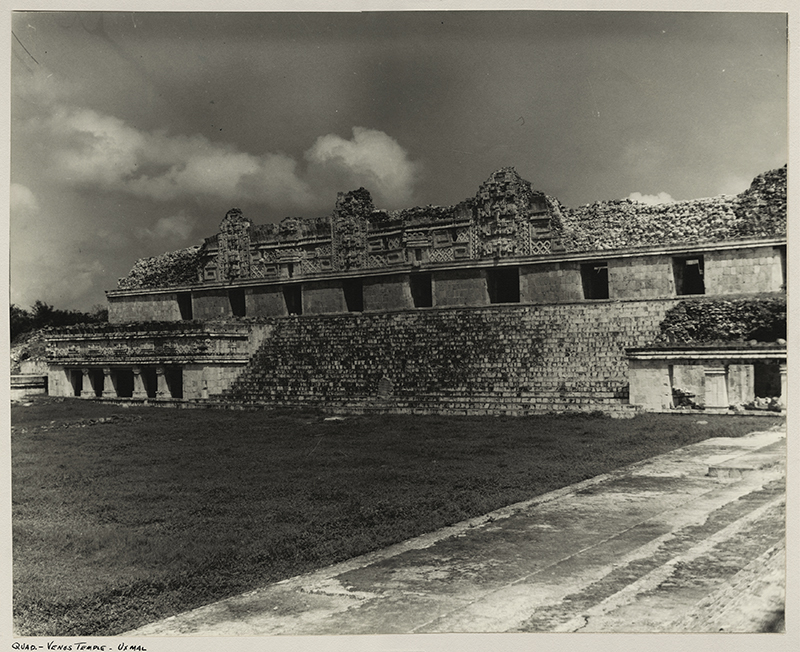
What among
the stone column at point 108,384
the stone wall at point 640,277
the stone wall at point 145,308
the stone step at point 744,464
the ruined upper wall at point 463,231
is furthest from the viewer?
the stone wall at point 145,308

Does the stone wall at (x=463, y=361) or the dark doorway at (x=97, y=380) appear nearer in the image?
the stone wall at (x=463, y=361)

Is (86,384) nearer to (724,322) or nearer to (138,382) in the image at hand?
(138,382)

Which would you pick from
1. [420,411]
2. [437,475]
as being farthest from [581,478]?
[420,411]

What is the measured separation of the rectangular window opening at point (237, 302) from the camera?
19.3m

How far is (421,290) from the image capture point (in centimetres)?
1680

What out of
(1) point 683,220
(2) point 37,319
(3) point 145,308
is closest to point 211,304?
(3) point 145,308

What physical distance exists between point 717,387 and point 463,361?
4575 mm

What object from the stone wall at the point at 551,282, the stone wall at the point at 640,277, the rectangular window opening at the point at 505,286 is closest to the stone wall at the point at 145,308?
the rectangular window opening at the point at 505,286

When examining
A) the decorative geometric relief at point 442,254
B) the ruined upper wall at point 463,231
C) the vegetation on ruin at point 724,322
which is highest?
the ruined upper wall at point 463,231

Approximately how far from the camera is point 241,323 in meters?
16.2

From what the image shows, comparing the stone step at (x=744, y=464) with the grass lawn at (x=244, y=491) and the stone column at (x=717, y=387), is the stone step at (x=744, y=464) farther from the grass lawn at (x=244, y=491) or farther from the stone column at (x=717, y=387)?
the stone column at (x=717, y=387)

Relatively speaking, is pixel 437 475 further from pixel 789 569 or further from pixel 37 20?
pixel 37 20

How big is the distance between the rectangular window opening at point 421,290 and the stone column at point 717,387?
7704 millimetres

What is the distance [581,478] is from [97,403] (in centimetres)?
1225
